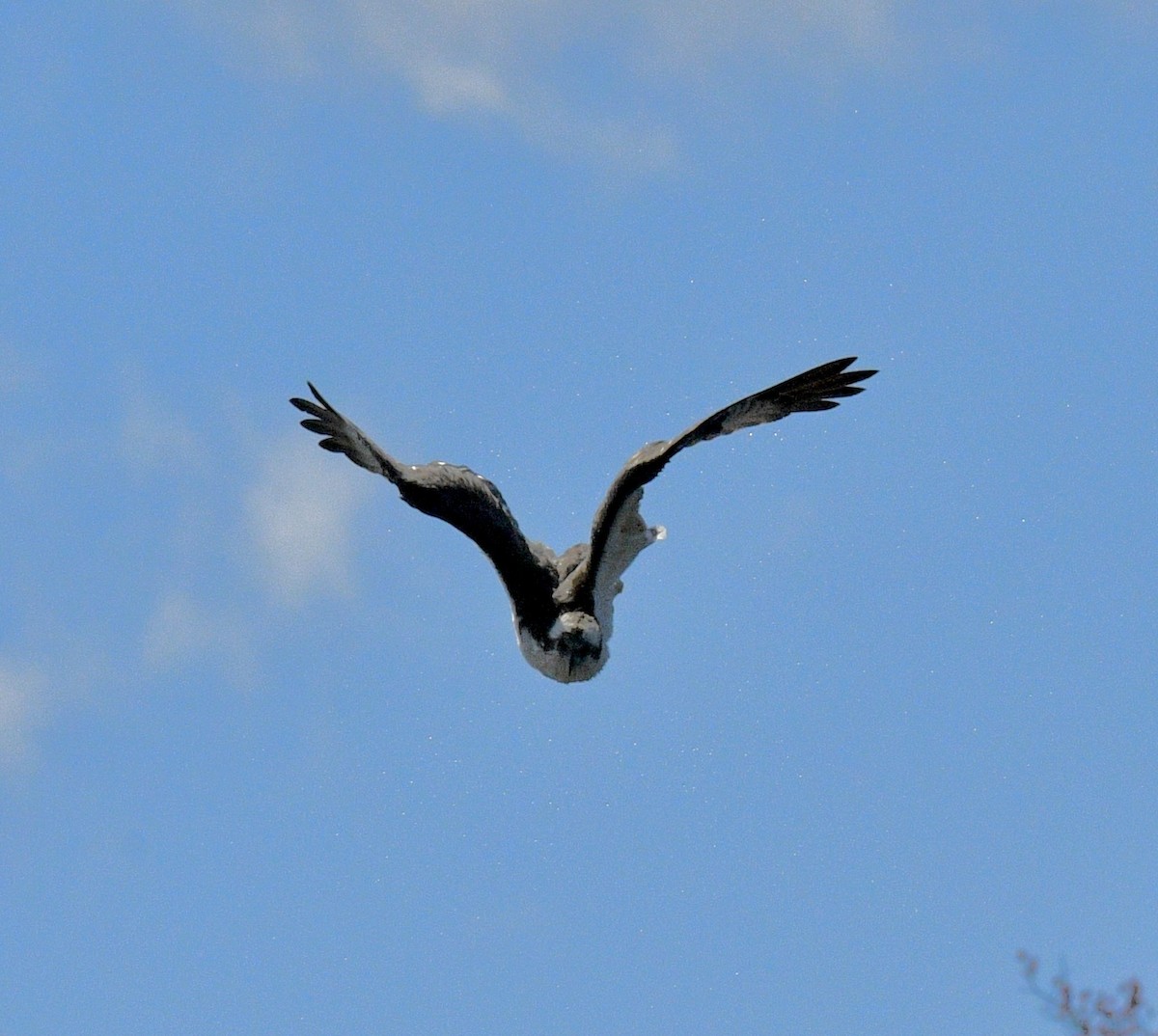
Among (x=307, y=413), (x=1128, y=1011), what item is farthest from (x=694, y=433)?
(x=1128, y=1011)

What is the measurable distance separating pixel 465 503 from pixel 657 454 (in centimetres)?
180

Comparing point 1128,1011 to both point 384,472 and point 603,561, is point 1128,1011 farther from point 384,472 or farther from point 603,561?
point 384,472

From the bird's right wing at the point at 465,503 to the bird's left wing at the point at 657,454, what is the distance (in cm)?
42

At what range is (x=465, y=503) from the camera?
1628 centimetres

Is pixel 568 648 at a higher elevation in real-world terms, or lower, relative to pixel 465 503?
lower

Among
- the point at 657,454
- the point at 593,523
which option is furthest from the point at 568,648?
the point at 657,454

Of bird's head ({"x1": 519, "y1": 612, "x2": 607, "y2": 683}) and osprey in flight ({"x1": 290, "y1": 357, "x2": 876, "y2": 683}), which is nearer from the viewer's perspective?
osprey in flight ({"x1": 290, "y1": 357, "x2": 876, "y2": 683})

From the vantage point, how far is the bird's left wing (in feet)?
52.2

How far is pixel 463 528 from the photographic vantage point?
16672 mm

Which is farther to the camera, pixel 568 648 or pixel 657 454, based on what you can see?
pixel 568 648

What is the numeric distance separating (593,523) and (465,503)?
1161 millimetres

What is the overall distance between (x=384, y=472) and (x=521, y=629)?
79.4 inches

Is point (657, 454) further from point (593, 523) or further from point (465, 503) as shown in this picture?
point (465, 503)

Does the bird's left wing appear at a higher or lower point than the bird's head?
higher
